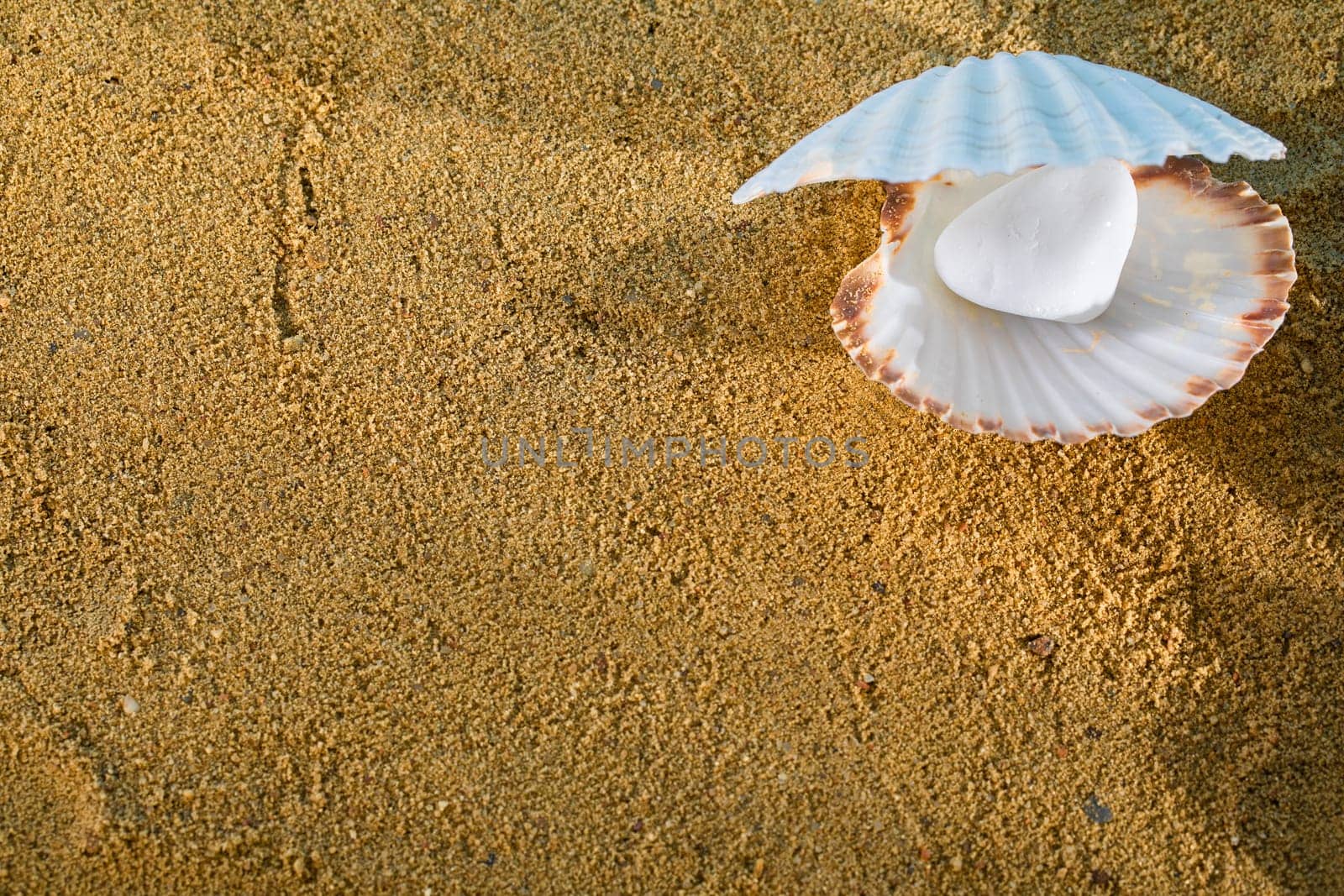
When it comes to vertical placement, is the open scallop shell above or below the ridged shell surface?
below

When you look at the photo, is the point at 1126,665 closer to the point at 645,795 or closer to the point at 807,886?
the point at 807,886

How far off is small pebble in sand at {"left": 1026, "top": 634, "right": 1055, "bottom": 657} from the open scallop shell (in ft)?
0.90

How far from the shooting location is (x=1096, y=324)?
66.6 inches

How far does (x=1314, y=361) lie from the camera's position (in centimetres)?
173

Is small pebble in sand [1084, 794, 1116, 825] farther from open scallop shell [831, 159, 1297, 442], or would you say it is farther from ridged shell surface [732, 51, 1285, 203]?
ridged shell surface [732, 51, 1285, 203]

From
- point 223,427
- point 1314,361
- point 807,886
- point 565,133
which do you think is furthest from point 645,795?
point 1314,361

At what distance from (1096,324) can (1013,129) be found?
0.37m

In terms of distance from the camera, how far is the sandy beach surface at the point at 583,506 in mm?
1461

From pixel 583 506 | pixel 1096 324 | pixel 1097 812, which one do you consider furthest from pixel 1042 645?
pixel 583 506

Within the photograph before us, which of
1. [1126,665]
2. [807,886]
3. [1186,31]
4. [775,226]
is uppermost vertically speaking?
[1186,31]

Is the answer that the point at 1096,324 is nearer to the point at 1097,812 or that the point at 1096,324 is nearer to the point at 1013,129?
the point at 1013,129

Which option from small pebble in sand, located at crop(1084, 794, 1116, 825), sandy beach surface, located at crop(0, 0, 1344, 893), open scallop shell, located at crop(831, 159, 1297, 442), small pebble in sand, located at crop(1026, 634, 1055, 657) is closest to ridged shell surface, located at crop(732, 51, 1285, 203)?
open scallop shell, located at crop(831, 159, 1297, 442)

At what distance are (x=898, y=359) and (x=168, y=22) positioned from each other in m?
1.28

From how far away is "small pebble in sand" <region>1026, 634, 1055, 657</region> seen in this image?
1.57m
